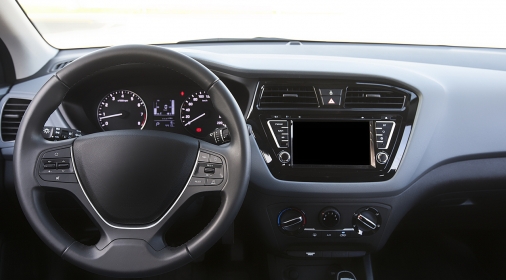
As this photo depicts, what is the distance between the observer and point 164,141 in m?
1.19

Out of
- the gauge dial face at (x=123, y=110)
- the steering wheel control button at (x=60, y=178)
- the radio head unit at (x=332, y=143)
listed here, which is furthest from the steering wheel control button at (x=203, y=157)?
the gauge dial face at (x=123, y=110)

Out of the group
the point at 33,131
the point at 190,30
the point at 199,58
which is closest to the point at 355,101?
the point at 199,58

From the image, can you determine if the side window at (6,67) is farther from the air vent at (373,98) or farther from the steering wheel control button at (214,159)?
the air vent at (373,98)

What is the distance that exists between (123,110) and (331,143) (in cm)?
75

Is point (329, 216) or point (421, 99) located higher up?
point (421, 99)

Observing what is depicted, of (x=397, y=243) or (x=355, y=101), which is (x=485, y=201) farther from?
(x=355, y=101)

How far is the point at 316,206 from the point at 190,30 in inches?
37.7

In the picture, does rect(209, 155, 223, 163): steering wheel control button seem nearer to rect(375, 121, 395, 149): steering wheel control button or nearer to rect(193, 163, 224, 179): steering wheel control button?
rect(193, 163, 224, 179): steering wheel control button

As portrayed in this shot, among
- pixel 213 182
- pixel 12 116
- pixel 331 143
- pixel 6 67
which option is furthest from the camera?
pixel 6 67

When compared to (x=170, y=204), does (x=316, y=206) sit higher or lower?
lower

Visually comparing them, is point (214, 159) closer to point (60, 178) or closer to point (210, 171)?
point (210, 171)

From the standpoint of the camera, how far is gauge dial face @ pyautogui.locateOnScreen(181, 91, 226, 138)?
160 cm

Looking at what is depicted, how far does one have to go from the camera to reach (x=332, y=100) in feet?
5.02

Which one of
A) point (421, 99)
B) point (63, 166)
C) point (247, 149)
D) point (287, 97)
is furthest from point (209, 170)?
point (421, 99)
